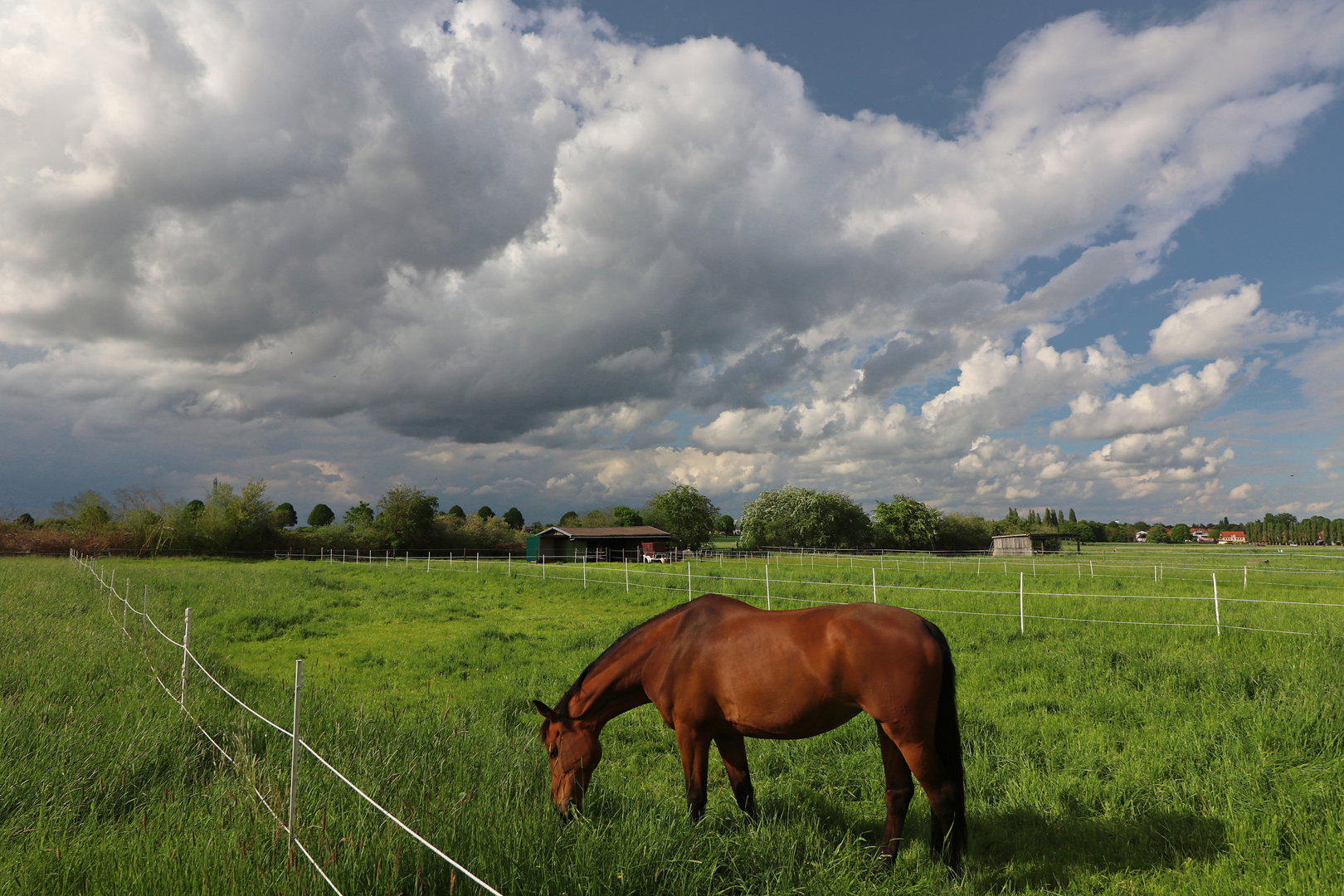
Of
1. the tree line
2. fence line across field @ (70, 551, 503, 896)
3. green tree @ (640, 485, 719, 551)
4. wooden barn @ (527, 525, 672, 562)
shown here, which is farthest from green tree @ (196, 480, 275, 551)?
fence line across field @ (70, 551, 503, 896)

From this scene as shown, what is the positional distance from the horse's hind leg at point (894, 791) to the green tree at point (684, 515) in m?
60.1

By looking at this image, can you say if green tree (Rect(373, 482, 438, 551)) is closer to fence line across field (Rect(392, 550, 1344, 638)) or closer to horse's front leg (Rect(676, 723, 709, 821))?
fence line across field (Rect(392, 550, 1344, 638))

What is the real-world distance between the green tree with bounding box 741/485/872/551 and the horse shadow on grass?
57.5 m

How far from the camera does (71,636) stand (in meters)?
9.16

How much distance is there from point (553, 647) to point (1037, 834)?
8.83 metres

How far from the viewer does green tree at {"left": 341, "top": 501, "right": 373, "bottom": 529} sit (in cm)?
5803

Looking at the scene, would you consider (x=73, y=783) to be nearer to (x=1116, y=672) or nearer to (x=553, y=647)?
(x=553, y=647)

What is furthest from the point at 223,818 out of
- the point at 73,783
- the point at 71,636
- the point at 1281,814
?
the point at 71,636

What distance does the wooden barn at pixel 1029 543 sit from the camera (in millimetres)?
61094

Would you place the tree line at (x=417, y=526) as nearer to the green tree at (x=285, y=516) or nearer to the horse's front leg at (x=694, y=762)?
the green tree at (x=285, y=516)

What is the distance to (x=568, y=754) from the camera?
14.0 ft

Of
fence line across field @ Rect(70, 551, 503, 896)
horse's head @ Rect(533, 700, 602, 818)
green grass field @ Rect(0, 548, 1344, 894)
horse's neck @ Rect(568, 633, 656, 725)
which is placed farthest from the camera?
horse's neck @ Rect(568, 633, 656, 725)

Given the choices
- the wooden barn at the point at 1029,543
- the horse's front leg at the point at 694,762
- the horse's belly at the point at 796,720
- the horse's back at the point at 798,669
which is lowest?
the wooden barn at the point at 1029,543

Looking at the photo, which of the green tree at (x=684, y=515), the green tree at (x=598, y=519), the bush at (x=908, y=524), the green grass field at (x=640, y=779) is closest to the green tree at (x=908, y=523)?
the bush at (x=908, y=524)
